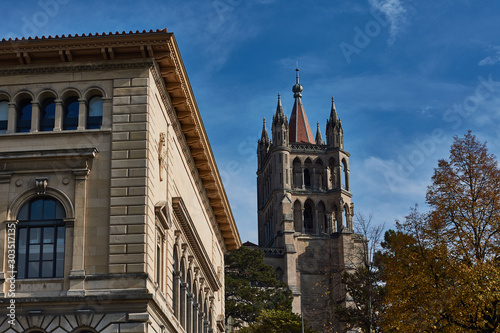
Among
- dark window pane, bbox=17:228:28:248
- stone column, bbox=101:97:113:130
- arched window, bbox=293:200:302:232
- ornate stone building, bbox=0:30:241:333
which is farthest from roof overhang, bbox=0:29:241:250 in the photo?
arched window, bbox=293:200:302:232

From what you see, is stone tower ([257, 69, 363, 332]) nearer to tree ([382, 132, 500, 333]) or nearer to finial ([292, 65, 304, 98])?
finial ([292, 65, 304, 98])

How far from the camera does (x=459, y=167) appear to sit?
36.2 m

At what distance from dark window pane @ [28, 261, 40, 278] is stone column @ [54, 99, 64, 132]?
4519 mm

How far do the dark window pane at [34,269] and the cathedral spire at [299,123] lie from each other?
412 ft

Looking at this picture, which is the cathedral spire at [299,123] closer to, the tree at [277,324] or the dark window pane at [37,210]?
the tree at [277,324]

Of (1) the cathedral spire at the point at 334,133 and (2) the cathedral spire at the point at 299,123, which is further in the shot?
(2) the cathedral spire at the point at 299,123

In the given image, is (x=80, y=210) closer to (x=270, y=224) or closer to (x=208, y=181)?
(x=208, y=181)

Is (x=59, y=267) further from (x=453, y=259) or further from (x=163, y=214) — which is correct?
(x=453, y=259)

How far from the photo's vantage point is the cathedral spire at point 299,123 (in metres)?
154

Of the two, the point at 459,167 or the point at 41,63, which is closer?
the point at 41,63

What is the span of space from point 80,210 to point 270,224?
120 meters

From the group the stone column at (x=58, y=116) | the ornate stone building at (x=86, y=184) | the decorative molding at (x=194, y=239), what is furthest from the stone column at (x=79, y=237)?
the decorative molding at (x=194, y=239)

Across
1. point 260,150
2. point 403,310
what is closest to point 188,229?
point 403,310

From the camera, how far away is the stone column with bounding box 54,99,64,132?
2897 centimetres
